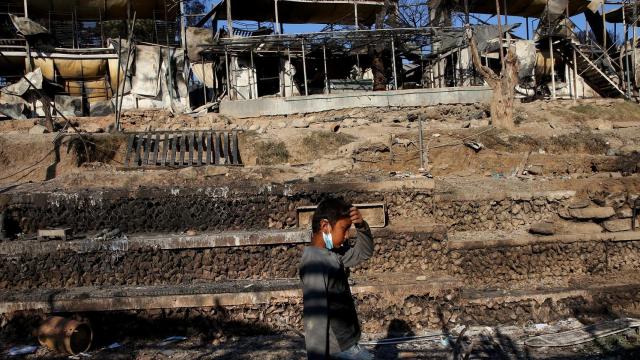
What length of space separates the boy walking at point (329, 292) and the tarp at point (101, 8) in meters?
20.0

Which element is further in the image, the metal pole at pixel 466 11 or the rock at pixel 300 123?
the metal pole at pixel 466 11

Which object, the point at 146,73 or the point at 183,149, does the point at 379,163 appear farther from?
the point at 146,73

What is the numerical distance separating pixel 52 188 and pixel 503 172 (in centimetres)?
833

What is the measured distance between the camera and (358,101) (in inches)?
661

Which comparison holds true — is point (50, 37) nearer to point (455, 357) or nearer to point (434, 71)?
point (434, 71)

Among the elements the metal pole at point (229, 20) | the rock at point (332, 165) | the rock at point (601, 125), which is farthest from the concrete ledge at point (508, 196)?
the metal pole at point (229, 20)

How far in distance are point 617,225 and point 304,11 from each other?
53.2 feet

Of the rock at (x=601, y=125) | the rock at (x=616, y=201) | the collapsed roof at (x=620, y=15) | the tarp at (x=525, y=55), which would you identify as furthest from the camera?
the collapsed roof at (x=620, y=15)

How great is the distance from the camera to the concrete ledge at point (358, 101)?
16.8m

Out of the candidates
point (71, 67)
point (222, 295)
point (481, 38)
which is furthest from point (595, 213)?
point (71, 67)

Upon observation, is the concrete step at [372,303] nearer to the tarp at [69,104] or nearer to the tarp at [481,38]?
the tarp at [69,104]

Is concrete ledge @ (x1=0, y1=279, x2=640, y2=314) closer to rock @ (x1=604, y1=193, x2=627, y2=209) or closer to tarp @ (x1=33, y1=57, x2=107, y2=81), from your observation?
rock @ (x1=604, y1=193, x2=627, y2=209)

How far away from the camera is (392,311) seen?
23.6ft

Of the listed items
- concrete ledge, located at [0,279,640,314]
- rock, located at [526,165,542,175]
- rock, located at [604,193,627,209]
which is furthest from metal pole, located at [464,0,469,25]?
concrete ledge, located at [0,279,640,314]
